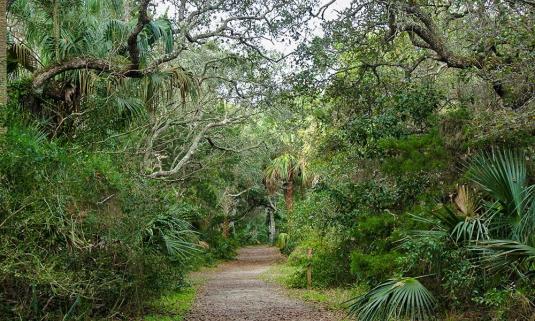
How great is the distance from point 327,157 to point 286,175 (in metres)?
16.9

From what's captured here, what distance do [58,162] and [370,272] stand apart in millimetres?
5117

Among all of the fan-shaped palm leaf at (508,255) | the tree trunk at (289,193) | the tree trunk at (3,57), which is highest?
the tree trunk at (3,57)

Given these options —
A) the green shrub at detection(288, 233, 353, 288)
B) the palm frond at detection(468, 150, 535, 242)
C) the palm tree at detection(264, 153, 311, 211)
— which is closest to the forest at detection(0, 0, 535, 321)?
the palm frond at detection(468, 150, 535, 242)

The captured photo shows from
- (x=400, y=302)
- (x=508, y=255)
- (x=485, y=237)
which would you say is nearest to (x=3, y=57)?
(x=400, y=302)

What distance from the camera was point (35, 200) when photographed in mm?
7223

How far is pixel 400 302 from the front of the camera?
720cm

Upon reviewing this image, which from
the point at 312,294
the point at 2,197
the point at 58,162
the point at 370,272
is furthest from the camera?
the point at 312,294

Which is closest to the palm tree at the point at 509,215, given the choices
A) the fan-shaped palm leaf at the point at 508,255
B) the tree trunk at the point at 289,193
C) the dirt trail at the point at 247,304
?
the fan-shaped palm leaf at the point at 508,255

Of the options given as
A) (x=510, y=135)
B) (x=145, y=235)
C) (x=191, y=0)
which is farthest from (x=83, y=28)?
(x=510, y=135)

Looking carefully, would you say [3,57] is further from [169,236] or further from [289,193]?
[289,193]

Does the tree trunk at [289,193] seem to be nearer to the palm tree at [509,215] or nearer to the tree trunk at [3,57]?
the tree trunk at [3,57]

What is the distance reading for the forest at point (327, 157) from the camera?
7.24m

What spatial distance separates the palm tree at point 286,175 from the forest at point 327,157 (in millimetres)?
15066

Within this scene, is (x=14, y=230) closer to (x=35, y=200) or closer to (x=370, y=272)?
(x=35, y=200)
